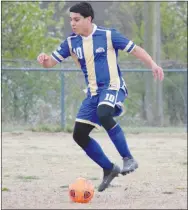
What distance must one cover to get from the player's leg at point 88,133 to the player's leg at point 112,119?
0.20m

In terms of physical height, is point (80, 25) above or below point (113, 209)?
Result: above

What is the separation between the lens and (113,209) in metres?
9.55

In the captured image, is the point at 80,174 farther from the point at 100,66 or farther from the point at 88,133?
the point at 100,66

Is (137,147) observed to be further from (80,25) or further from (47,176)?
(80,25)

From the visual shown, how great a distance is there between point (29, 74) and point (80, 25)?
13.5m

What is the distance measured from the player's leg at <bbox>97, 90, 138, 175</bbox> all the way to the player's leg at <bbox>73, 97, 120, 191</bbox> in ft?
0.64

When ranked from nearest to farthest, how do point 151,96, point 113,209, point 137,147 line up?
point 113,209 → point 137,147 → point 151,96

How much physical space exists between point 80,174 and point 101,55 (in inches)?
166

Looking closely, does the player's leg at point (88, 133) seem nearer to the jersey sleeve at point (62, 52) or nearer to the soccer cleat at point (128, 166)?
the soccer cleat at point (128, 166)

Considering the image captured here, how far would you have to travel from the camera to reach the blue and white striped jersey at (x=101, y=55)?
9047mm

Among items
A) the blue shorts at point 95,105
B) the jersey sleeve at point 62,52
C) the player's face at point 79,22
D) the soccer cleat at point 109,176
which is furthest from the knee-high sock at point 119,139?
the player's face at point 79,22

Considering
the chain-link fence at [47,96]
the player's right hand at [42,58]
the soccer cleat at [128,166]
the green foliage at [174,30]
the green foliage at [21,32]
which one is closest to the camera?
the soccer cleat at [128,166]

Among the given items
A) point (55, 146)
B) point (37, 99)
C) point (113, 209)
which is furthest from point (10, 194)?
point (37, 99)

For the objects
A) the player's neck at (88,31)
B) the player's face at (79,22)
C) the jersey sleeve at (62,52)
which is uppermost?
the player's face at (79,22)
